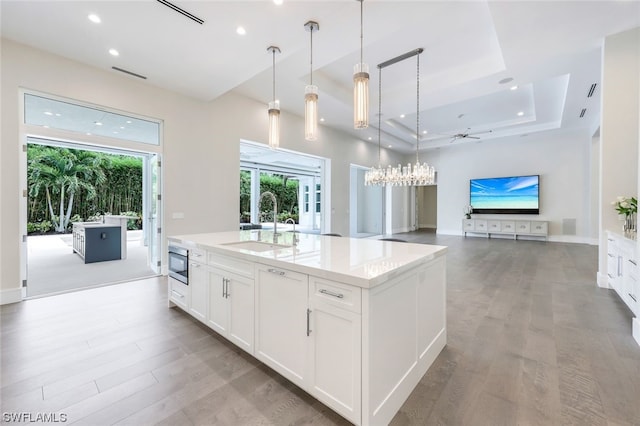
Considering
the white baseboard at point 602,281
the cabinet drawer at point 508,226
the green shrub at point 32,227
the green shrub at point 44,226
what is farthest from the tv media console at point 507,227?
the green shrub at point 32,227

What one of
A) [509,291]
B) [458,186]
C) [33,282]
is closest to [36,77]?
[33,282]

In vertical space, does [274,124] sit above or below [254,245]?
above

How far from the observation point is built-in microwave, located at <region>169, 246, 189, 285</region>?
9.36 feet

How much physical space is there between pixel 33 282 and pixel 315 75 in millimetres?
5685

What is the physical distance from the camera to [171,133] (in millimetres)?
4777

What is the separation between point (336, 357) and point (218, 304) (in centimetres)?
135

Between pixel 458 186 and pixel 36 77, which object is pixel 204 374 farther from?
pixel 458 186

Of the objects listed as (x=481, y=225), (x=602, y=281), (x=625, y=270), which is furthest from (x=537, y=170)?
(x=625, y=270)

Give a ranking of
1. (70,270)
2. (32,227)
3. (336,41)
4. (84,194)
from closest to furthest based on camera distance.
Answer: (336,41) → (70,270) → (32,227) → (84,194)

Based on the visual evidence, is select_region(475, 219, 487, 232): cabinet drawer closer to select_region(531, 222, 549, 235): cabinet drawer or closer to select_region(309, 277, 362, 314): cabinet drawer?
select_region(531, 222, 549, 235): cabinet drawer

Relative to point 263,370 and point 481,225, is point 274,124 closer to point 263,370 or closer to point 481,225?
point 263,370

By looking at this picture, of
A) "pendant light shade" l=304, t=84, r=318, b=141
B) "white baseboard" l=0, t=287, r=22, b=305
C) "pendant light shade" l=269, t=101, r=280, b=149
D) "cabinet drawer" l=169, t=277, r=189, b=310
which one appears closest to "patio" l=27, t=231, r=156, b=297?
"white baseboard" l=0, t=287, r=22, b=305

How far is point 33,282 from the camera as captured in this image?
163 inches

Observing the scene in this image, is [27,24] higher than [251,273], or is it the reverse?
[27,24]
